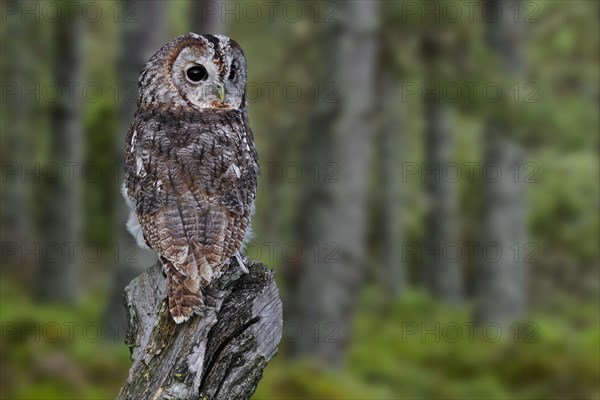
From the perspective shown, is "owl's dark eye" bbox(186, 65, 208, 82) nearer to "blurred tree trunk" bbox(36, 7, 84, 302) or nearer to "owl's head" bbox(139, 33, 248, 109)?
"owl's head" bbox(139, 33, 248, 109)

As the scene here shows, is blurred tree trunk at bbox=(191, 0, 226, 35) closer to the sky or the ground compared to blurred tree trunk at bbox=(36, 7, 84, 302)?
closer to the sky

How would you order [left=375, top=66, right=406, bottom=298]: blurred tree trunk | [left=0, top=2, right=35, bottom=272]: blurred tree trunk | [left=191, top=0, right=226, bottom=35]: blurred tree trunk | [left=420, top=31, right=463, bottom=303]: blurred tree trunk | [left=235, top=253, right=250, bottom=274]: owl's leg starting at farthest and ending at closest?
[left=375, top=66, right=406, bottom=298]: blurred tree trunk, [left=420, top=31, right=463, bottom=303]: blurred tree trunk, [left=0, top=2, right=35, bottom=272]: blurred tree trunk, [left=191, top=0, right=226, bottom=35]: blurred tree trunk, [left=235, top=253, right=250, bottom=274]: owl's leg

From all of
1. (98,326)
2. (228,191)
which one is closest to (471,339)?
(98,326)

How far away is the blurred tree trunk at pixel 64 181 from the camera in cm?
1477

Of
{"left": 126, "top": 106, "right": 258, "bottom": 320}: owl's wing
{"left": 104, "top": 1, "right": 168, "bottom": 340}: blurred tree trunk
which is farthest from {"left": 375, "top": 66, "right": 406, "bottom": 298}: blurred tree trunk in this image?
{"left": 126, "top": 106, "right": 258, "bottom": 320}: owl's wing

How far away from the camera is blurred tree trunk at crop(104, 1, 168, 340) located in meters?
10.9

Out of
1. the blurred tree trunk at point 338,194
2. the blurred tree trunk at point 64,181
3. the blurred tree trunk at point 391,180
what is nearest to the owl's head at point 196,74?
the blurred tree trunk at point 338,194

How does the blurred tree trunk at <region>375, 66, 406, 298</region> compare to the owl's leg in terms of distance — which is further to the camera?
the blurred tree trunk at <region>375, 66, 406, 298</region>

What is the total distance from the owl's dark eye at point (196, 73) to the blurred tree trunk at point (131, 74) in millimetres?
5603

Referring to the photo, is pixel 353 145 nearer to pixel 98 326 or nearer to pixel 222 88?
pixel 98 326

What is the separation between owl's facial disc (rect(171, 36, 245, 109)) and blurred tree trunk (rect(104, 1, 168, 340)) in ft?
18.3

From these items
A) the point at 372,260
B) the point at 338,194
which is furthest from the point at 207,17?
the point at 372,260

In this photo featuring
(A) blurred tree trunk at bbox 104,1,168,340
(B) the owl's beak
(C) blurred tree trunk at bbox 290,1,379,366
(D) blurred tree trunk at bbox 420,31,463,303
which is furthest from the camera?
(D) blurred tree trunk at bbox 420,31,463,303

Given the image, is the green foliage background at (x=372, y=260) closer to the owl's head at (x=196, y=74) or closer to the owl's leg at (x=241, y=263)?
the owl's head at (x=196, y=74)
